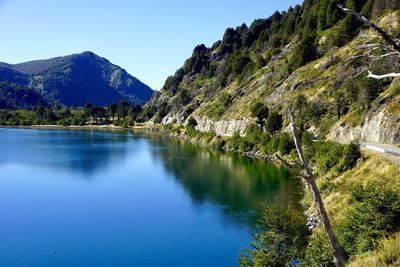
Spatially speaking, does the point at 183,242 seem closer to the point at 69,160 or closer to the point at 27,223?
the point at 27,223

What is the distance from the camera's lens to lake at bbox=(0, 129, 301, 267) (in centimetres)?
3750

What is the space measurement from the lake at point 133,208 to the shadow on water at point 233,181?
0.18 metres

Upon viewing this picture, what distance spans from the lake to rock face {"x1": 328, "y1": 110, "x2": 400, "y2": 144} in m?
14.4

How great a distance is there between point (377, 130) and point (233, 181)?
26.4m

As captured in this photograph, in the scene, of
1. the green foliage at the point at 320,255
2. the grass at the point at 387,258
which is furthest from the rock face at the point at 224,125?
the grass at the point at 387,258

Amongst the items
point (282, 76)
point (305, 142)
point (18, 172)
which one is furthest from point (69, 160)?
point (282, 76)

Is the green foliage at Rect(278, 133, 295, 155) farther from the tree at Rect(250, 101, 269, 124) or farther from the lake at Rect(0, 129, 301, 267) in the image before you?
the tree at Rect(250, 101, 269, 124)

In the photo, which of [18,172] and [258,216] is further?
[18,172]

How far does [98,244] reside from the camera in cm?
3988

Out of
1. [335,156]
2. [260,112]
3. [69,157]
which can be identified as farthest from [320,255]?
[69,157]

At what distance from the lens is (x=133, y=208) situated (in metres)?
54.7

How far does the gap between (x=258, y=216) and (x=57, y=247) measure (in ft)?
78.2

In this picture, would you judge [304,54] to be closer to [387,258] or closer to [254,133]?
[254,133]

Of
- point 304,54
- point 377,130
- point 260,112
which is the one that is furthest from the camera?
point 304,54
